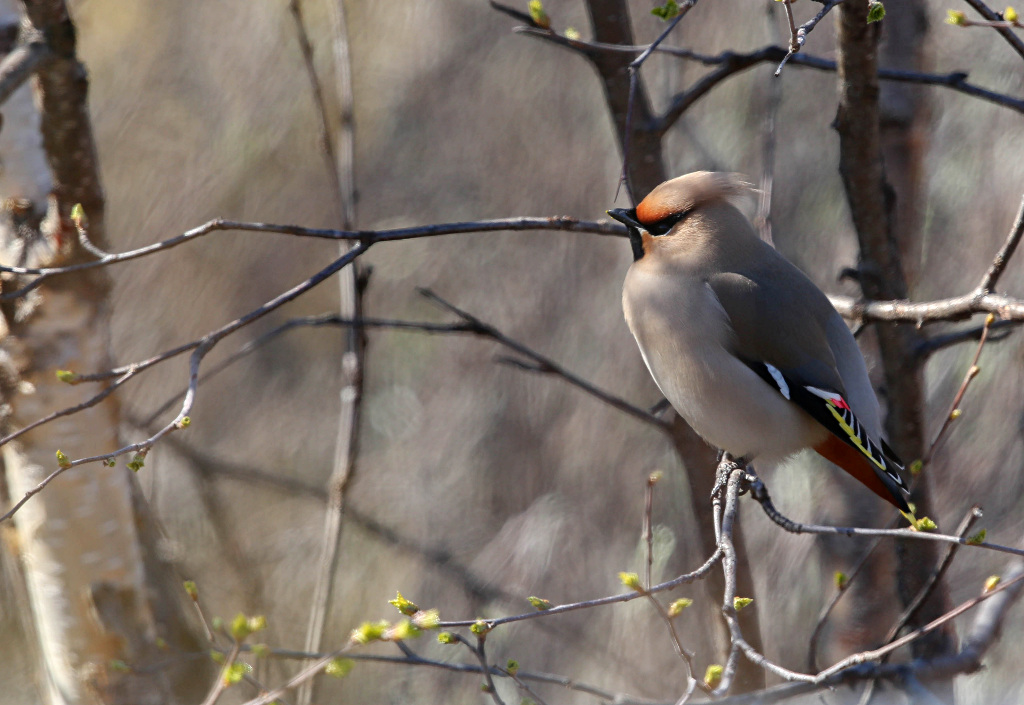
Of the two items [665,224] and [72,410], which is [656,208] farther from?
[72,410]

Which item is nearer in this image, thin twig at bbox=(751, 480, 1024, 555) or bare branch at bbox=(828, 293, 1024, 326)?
thin twig at bbox=(751, 480, 1024, 555)

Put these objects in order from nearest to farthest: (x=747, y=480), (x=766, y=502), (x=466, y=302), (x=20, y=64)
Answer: (x=766, y=502) → (x=20, y=64) → (x=747, y=480) → (x=466, y=302)

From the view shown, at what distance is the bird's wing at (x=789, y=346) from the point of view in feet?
7.92

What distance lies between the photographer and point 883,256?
263 centimetres

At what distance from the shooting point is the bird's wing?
7.92 ft

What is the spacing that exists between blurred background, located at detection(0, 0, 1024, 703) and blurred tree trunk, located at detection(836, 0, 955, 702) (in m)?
1.36

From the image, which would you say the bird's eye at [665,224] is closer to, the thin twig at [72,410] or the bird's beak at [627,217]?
the bird's beak at [627,217]

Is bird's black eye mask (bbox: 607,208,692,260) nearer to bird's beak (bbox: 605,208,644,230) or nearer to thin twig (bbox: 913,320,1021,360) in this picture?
bird's beak (bbox: 605,208,644,230)

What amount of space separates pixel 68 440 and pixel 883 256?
2129mm

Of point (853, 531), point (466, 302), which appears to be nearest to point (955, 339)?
point (853, 531)

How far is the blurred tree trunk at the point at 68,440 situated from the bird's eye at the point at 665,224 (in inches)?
55.9

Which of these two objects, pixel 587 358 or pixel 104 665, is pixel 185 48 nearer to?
pixel 587 358

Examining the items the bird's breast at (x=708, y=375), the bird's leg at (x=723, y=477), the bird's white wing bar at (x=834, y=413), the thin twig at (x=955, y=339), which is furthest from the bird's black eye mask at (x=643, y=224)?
the thin twig at (x=955, y=339)

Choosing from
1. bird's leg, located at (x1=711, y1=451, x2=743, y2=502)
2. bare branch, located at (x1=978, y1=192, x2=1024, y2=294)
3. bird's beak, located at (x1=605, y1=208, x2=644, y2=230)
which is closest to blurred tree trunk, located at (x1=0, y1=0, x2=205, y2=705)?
bird's beak, located at (x1=605, y1=208, x2=644, y2=230)
